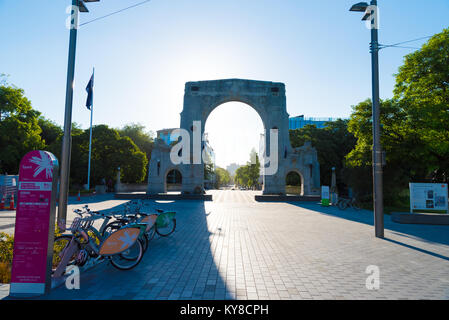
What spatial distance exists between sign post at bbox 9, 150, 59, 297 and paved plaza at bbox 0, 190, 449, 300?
0.36 meters

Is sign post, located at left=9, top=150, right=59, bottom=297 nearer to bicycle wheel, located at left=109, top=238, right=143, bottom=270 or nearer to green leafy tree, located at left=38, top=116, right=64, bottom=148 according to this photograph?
bicycle wheel, located at left=109, top=238, right=143, bottom=270

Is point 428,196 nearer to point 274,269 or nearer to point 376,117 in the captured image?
point 376,117

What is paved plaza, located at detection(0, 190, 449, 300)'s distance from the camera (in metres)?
4.38

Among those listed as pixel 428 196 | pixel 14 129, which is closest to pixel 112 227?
pixel 428 196

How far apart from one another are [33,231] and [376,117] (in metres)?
10.7

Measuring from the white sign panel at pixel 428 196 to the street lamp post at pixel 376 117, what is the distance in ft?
18.1

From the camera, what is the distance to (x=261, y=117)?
31.0 meters

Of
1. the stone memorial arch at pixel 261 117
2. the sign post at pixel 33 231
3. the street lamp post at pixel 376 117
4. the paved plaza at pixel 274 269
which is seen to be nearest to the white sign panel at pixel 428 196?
the paved plaza at pixel 274 269

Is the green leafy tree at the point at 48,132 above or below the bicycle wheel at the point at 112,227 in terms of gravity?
above

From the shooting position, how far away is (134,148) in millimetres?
40656

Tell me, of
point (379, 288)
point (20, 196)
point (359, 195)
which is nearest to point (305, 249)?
point (379, 288)

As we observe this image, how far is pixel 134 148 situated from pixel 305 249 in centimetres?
3752

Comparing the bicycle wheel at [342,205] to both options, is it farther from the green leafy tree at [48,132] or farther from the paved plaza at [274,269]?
the green leafy tree at [48,132]

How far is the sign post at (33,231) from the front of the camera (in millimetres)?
4250
